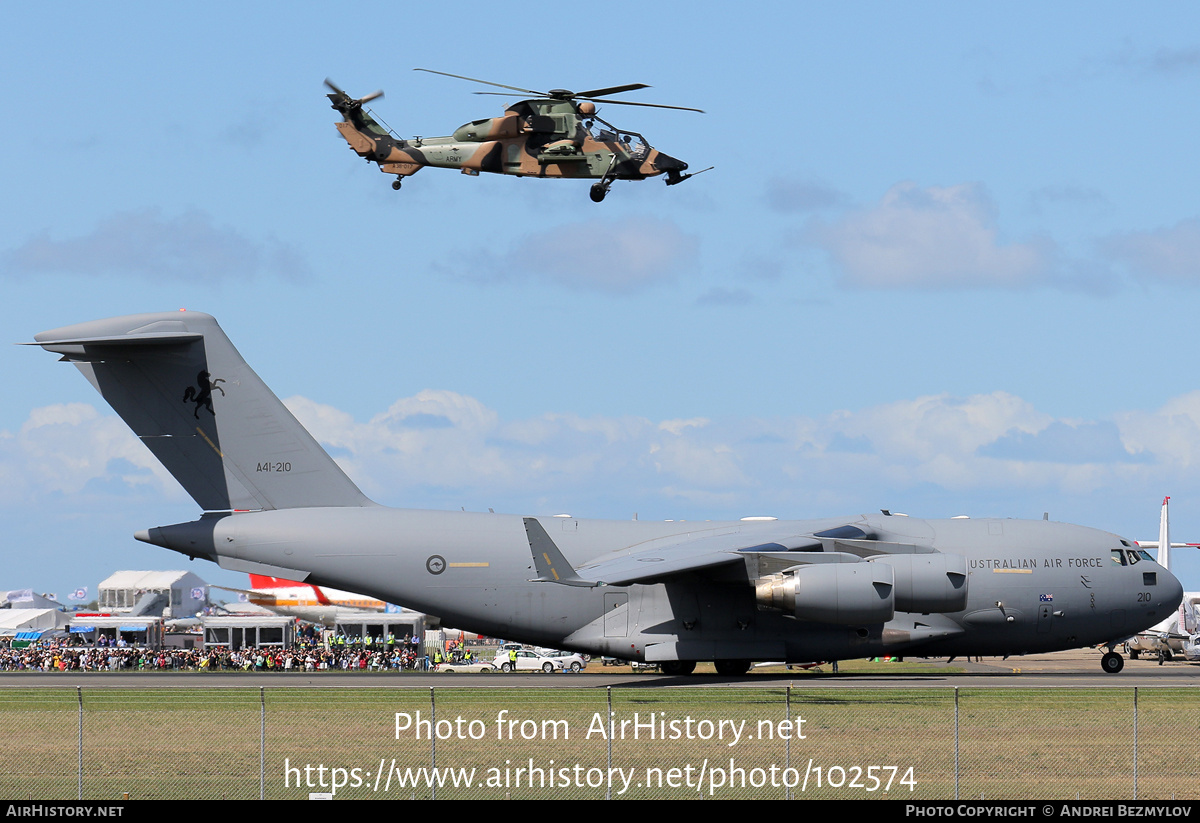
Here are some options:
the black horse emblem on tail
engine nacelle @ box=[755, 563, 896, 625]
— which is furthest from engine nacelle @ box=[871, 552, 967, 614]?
the black horse emblem on tail

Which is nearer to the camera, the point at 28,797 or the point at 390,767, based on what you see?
the point at 28,797

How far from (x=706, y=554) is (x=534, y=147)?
8485 millimetres

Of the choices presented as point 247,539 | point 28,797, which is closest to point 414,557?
point 247,539

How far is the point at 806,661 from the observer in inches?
921

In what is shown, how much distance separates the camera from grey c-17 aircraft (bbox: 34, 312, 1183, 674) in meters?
23.2

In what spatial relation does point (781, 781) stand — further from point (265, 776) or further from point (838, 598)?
point (838, 598)

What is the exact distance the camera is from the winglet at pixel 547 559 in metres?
21.2

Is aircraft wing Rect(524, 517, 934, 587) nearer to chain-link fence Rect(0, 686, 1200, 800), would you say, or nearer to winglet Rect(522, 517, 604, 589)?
winglet Rect(522, 517, 604, 589)

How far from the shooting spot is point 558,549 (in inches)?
897

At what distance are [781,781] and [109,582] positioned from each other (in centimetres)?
8706

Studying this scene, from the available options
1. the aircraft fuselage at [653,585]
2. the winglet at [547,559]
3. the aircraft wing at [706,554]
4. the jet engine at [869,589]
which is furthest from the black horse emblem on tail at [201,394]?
the jet engine at [869,589]

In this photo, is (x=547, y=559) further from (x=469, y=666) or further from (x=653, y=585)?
(x=469, y=666)

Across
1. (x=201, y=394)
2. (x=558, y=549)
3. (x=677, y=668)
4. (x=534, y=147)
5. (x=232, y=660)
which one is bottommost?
(x=232, y=660)

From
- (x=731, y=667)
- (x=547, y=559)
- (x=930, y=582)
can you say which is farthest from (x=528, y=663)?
(x=930, y=582)
